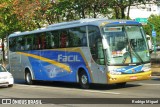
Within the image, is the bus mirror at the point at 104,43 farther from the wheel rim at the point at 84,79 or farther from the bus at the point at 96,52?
the wheel rim at the point at 84,79

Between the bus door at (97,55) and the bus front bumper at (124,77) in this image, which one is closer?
the bus front bumper at (124,77)

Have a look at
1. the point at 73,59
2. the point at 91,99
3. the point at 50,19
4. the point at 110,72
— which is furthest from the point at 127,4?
the point at 91,99

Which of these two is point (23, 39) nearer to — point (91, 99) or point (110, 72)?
point (110, 72)

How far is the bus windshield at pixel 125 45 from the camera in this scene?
56.7 ft

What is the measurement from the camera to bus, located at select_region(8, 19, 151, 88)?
17.3 meters

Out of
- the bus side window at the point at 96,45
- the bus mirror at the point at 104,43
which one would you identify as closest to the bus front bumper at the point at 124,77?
the bus side window at the point at 96,45

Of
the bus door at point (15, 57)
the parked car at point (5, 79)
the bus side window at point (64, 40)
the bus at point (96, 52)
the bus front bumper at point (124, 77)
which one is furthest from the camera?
the bus door at point (15, 57)

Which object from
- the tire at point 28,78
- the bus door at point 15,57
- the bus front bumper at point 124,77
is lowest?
the tire at point 28,78

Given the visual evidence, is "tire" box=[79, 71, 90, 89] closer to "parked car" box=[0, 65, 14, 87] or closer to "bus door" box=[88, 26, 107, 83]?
"bus door" box=[88, 26, 107, 83]

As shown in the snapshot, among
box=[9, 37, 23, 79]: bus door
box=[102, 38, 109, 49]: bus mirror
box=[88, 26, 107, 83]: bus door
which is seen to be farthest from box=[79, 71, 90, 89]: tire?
box=[9, 37, 23, 79]: bus door

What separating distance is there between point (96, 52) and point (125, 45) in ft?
4.07

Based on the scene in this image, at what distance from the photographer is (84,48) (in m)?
18.5

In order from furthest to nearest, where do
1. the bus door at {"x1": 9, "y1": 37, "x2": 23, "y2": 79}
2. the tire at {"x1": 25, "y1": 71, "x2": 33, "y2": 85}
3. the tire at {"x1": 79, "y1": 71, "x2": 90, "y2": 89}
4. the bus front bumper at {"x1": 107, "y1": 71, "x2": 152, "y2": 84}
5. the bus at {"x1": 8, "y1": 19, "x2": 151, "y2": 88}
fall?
1. the bus door at {"x1": 9, "y1": 37, "x2": 23, "y2": 79}
2. the tire at {"x1": 25, "y1": 71, "x2": 33, "y2": 85}
3. the tire at {"x1": 79, "y1": 71, "x2": 90, "y2": 89}
4. the bus at {"x1": 8, "y1": 19, "x2": 151, "y2": 88}
5. the bus front bumper at {"x1": 107, "y1": 71, "x2": 152, "y2": 84}

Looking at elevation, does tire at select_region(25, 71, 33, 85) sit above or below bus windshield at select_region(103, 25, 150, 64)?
below
